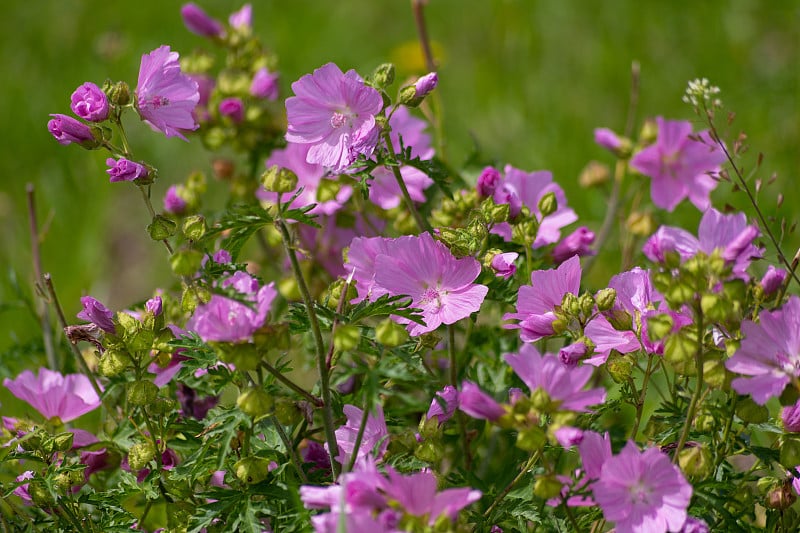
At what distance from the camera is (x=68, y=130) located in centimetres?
127

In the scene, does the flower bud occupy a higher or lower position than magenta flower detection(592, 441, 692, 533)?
higher

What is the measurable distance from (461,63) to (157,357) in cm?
277

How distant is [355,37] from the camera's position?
4031 mm

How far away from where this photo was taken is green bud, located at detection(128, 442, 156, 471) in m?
1.31

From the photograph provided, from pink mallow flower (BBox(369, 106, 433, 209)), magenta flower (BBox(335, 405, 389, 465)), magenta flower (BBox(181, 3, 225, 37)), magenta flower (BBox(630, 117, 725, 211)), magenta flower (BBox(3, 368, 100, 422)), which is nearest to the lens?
magenta flower (BBox(335, 405, 389, 465))

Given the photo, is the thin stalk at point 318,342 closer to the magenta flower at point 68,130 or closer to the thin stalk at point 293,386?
the thin stalk at point 293,386

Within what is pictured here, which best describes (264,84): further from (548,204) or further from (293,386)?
(293,386)

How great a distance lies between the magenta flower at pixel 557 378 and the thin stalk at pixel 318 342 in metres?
0.25

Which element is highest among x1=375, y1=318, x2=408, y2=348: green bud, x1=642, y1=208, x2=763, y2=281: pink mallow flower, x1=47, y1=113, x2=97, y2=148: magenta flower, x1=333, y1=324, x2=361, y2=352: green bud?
x1=47, y1=113, x2=97, y2=148: magenta flower

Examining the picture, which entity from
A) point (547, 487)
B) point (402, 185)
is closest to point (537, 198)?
point (402, 185)

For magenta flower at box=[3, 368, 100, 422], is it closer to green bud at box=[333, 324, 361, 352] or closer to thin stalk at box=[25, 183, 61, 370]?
thin stalk at box=[25, 183, 61, 370]

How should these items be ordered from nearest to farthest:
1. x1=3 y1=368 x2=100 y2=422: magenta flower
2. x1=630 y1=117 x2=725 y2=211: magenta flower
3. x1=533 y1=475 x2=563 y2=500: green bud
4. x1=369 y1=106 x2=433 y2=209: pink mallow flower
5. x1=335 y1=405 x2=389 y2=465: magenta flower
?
x1=533 y1=475 x2=563 y2=500: green bud → x1=335 y1=405 x2=389 y2=465: magenta flower → x1=3 y1=368 x2=100 y2=422: magenta flower → x1=369 y1=106 x2=433 y2=209: pink mallow flower → x1=630 y1=117 x2=725 y2=211: magenta flower

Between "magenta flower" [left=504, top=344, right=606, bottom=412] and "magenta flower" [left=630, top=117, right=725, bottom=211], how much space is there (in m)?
0.92

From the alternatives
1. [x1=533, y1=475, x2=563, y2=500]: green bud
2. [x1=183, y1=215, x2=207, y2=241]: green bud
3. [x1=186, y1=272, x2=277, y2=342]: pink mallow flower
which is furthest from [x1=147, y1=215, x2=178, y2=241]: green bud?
[x1=533, y1=475, x2=563, y2=500]: green bud
